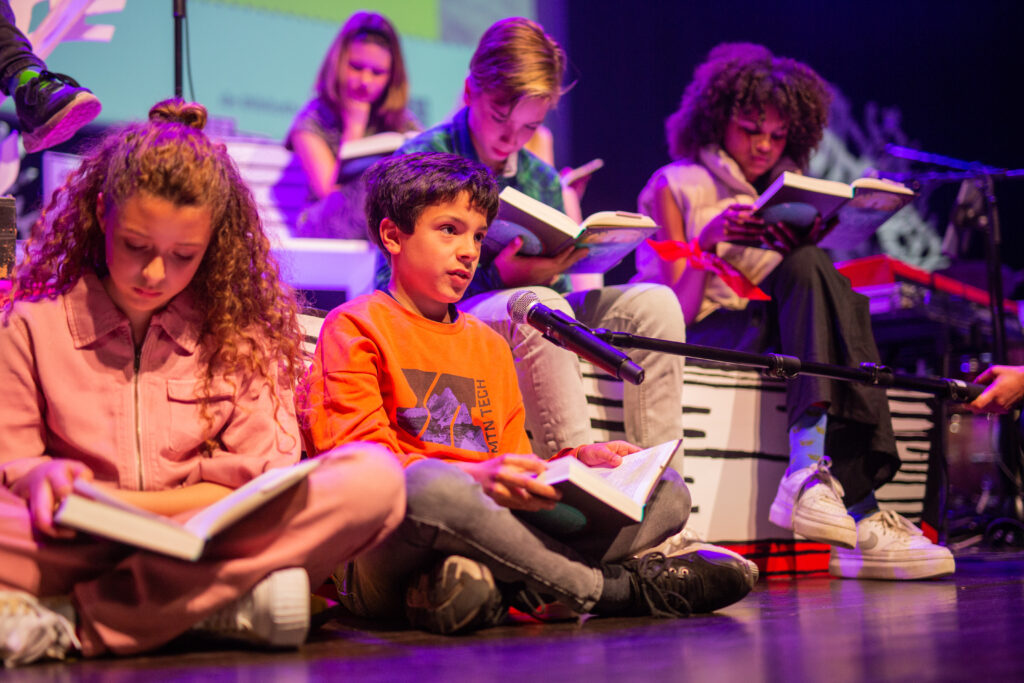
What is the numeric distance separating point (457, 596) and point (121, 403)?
18.1 inches

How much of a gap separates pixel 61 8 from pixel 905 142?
391 cm

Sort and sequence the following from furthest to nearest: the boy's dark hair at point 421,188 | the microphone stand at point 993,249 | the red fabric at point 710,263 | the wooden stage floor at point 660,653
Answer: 1. the microphone stand at point 993,249
2. the red fabric at point 710,263
3. the boy's dark hair at point 421,188
4. the wooden stage floor at point 660,653

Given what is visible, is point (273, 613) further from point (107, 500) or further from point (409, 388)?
point (409, 388)

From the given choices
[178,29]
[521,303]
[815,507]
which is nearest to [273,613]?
[521,303]

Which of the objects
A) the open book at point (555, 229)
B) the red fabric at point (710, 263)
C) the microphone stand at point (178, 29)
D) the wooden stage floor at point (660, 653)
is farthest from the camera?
the microphone stand at point (178, 29)

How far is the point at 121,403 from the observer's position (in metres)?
1.13

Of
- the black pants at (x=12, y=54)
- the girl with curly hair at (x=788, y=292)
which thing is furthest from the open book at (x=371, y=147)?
the black pants at (x=12, y=54)

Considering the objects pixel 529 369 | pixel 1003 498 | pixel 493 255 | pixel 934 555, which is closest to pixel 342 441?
pixel 529 369

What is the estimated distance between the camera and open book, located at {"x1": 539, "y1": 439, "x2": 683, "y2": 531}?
43.7 inches

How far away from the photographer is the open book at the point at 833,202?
196cm

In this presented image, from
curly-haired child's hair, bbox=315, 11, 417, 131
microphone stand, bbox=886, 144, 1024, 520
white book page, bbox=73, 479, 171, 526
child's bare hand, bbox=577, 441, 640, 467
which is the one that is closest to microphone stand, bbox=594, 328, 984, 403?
child's bare hand, bbox=577, 441, 640, 467

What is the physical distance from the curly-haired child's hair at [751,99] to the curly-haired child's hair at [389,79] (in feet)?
3.45

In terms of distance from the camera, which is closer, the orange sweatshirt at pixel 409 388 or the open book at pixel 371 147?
the orange sweatshirt at pixel 409 388

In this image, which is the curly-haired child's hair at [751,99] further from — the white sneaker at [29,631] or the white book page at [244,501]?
the white sneaker at [29,631]
